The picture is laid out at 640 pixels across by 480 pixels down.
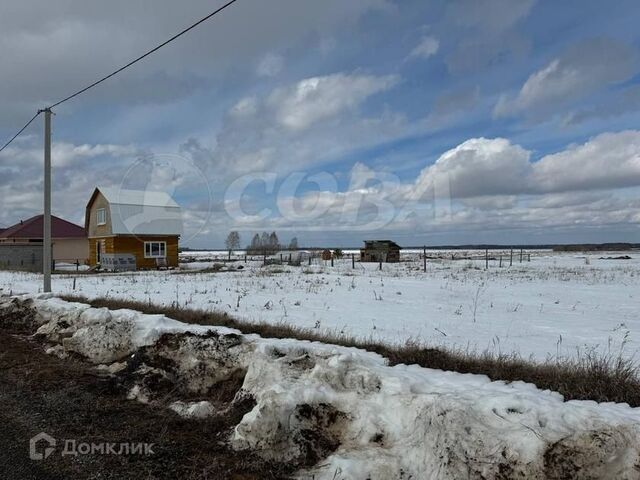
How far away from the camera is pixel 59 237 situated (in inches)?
1789

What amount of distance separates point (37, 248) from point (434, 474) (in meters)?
43.8

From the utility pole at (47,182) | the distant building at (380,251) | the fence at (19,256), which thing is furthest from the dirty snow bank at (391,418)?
the distant building at (380,251)

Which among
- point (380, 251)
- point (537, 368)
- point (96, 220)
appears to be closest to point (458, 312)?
point (537, 368)

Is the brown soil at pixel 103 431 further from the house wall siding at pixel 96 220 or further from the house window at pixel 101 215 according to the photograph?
the house window at pixel 101 215

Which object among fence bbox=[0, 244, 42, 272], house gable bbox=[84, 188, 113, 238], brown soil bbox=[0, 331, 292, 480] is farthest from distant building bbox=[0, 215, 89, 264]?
brown soil bbox=[0, 331, 292, 480]

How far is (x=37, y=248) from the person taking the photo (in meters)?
39.4

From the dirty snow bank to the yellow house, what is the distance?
104 feet

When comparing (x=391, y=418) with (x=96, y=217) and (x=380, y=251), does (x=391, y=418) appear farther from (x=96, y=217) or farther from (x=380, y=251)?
(x=380, y=251)

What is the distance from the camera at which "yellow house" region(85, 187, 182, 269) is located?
3531cm

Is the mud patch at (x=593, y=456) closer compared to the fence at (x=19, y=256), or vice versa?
the mud patch at (x=593, y=456)

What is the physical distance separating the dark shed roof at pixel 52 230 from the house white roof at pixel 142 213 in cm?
1040

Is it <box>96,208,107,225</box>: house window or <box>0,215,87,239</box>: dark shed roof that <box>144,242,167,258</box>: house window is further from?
<box>0,215,87,239</box>: dark shed roof

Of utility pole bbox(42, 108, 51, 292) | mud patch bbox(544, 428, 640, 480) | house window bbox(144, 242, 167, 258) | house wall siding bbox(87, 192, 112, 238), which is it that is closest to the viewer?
mud patch bbox(544, 428, 640, 480)

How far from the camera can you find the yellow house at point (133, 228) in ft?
116
